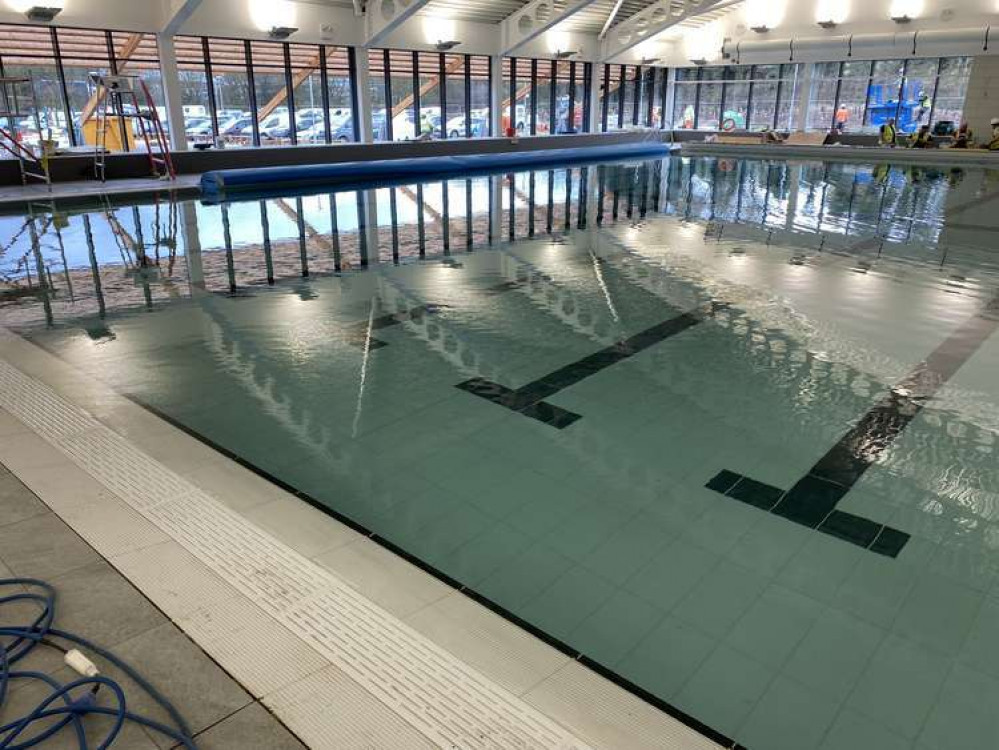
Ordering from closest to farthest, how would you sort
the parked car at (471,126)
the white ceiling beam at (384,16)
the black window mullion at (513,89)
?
the white ceiling beam at (384,16) < the parked car at (471,126) < the black window mullion at (513,89)

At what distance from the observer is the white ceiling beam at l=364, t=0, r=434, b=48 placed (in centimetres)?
1365

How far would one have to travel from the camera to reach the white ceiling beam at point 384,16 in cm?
1365

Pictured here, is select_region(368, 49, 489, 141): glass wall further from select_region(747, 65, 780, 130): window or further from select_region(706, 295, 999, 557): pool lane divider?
select_region(706, 295, 999, 557): pool lane divider

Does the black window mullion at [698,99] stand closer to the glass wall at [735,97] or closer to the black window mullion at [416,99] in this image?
the glass wall at [735,97]

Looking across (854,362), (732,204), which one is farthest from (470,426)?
(732,204)

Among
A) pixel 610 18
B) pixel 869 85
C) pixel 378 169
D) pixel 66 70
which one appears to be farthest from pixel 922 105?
pixel 66 70

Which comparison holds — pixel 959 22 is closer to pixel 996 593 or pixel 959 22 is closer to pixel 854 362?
pixel 854 362

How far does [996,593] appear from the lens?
2.21m

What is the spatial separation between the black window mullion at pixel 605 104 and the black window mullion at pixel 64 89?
1421cm

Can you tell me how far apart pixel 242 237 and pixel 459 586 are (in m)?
6.69

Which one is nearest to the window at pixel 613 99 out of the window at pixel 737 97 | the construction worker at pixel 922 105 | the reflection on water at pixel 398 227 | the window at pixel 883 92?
the window at pixel 737 97

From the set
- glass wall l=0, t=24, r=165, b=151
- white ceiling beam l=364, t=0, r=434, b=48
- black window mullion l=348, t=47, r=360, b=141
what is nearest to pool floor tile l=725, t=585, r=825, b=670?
glass wall l=0, t=24, r=165, b=151

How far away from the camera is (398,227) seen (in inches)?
335

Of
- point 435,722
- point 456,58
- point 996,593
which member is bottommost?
point 996,593
